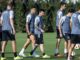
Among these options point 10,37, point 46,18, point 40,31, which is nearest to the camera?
point 10,37

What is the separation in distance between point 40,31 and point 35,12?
29.5 inches

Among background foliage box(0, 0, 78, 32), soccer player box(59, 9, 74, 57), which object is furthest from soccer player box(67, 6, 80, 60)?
background foliage box(0, 0, 78, 32)

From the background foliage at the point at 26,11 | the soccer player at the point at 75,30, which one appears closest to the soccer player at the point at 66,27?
the soccer player at the point at 75,30

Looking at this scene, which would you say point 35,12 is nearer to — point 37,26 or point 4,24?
point 37,26

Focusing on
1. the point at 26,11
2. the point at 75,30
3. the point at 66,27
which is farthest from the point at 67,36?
the point at 26,11

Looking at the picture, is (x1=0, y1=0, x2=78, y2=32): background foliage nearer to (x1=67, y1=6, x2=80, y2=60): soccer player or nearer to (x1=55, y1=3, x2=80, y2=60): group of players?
(x1=55, y1=3, x2=80, y2=60): group of players

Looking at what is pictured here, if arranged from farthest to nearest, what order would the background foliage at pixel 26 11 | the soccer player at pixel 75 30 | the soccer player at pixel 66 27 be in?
the background foliage at pixel 26 11 → the soccer player at pixel 66 27 → the soccer player at pixel 75 30

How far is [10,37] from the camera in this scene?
14438 mm

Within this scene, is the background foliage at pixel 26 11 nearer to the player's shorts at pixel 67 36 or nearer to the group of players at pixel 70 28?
the group of players at pixel 70 28

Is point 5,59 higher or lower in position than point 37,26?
lower

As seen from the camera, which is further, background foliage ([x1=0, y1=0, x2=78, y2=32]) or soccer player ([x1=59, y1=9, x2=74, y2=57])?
background foliage ([x1=0, y1=0, x2=78, y2=32])

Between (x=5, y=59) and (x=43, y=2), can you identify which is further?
(x=43, y=2)

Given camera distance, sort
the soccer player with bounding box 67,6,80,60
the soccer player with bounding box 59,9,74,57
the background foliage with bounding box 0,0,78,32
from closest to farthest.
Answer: the soccer player with bounding box 67,6,80,60 < the soccer player with bounding box 59,9,74,57 < the background foliage with bounding box 0,0,78,32

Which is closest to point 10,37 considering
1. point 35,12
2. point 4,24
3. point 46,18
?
point 4,24
